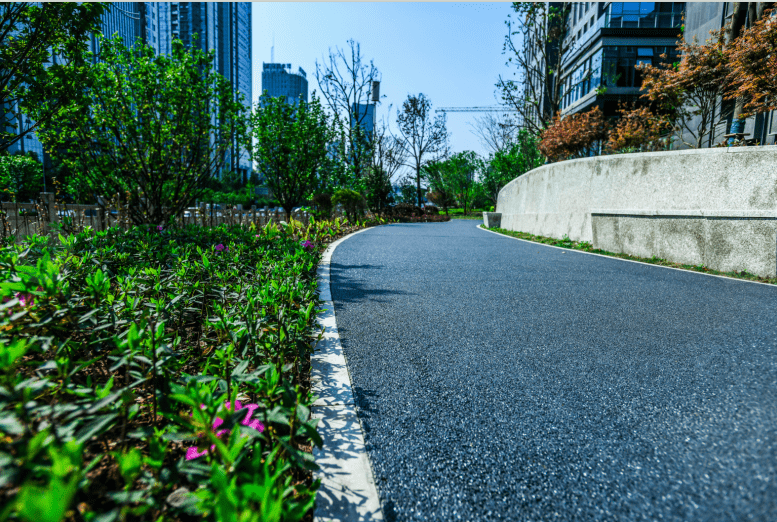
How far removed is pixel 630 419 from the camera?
2229 mm

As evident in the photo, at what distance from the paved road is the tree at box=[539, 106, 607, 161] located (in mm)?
12051

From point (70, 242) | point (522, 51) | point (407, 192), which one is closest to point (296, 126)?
point (522, 51)

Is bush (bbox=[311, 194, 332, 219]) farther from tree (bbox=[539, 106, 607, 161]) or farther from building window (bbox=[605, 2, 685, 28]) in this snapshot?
building window (bbox=[605, 2, 685, 28])

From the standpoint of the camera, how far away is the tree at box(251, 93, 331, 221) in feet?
53.4

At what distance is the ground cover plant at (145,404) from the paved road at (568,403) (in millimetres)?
566

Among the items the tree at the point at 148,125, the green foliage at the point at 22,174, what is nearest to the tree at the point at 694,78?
the tree at the point at 148,125

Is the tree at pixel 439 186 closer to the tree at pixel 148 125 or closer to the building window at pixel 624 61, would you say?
the building window at pixel 624 61

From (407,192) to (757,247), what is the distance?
37382 mm

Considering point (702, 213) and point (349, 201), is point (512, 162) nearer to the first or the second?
point (349, 201)

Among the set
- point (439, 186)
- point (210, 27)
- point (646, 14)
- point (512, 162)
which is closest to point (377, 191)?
point (512, 162)

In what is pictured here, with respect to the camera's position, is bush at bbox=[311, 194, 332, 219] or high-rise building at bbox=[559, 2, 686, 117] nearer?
bush at bbox=[311, 194, 332, 219]

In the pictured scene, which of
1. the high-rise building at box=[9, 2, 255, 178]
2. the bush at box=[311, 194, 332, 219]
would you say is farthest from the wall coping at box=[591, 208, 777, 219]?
the high-rise building at box=[9, 2, 255, 178]

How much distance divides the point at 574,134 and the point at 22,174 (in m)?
49.4

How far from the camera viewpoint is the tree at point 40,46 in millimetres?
4777
